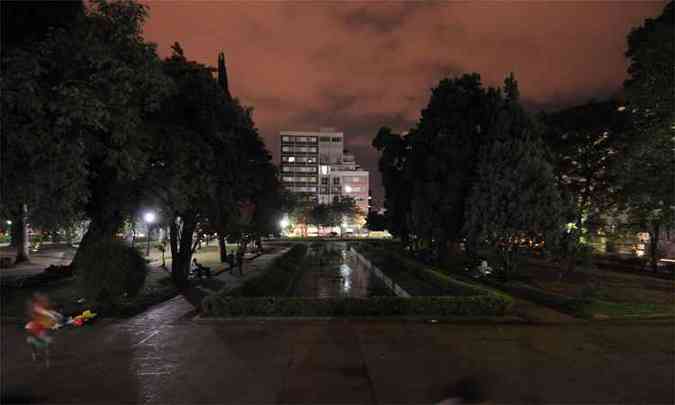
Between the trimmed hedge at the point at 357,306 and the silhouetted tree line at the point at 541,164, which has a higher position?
the silhouetted tree line at the point at 541,164

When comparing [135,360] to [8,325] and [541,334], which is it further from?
[541,334]

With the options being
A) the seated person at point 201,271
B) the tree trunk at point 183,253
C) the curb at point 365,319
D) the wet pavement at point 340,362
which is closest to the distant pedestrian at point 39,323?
the wet pavement at point 340,362

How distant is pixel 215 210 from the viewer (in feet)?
69.7

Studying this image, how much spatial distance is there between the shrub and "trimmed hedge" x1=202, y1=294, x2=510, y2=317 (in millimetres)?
3568

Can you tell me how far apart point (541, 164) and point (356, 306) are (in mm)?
13529

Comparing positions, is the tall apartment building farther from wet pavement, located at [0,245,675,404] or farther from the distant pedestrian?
the distant pedestrian

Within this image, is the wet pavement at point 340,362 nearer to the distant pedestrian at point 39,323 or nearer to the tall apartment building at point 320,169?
the distant pedestrian at point 39,323

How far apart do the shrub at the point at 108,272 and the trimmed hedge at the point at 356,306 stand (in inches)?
140

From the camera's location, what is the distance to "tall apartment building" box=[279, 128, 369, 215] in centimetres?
16550

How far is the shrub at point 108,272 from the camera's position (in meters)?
14.5

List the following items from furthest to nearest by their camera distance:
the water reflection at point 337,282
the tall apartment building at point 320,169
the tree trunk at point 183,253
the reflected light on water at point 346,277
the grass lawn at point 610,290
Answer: the tall apartment building at point 320,169
the reflected light on water at point 346,277
the tree trunk at point 183,253
the water reflection at point 337,282
the grass lawn at point 610,290

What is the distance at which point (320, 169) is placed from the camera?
16688 centimetres

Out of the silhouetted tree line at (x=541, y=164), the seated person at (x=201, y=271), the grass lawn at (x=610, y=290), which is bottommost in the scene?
the grass lawn at (x=610, y=290)

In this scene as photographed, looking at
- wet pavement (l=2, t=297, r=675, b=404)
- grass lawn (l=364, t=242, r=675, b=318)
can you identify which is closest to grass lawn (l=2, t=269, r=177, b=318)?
wet pavement (l=2, t=297, r=675, b=404)
